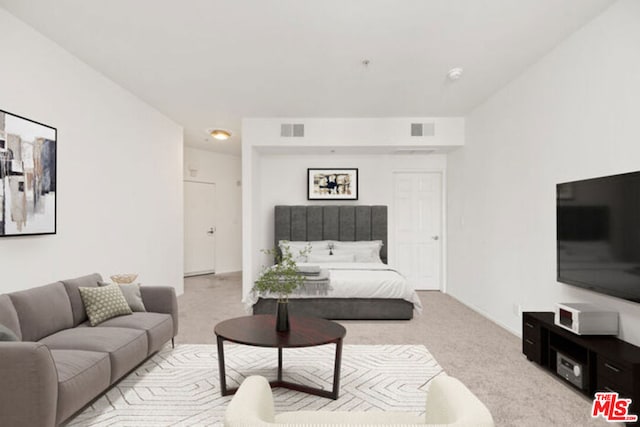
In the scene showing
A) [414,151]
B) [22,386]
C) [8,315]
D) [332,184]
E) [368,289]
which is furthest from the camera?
[332,184]

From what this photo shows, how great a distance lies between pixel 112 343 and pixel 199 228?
5.70 meters

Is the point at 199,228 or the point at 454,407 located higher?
the point at 199,228

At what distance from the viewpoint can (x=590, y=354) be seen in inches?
105

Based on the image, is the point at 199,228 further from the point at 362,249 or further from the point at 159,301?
the point at 159,301

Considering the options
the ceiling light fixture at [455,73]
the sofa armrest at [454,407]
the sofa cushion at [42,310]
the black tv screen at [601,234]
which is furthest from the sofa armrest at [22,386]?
the ceiling light fixture at [455,73]

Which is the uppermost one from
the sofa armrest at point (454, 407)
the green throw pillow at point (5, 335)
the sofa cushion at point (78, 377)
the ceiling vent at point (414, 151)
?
the ceiling vent at point (414, 151)

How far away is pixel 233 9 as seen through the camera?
115 inches

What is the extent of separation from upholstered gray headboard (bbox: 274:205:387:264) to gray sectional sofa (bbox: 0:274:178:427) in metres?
2.93

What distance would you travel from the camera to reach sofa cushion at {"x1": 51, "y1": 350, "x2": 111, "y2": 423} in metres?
2.13

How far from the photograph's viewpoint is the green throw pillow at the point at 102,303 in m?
3.15

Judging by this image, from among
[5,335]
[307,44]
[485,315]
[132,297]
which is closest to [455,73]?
[307,44]

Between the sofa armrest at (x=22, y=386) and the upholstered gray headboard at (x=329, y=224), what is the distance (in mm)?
4553

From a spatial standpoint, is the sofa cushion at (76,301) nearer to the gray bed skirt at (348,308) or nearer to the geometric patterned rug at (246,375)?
the geometric patterned rug at (246,375)

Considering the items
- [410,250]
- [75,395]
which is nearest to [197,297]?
[410,250]
